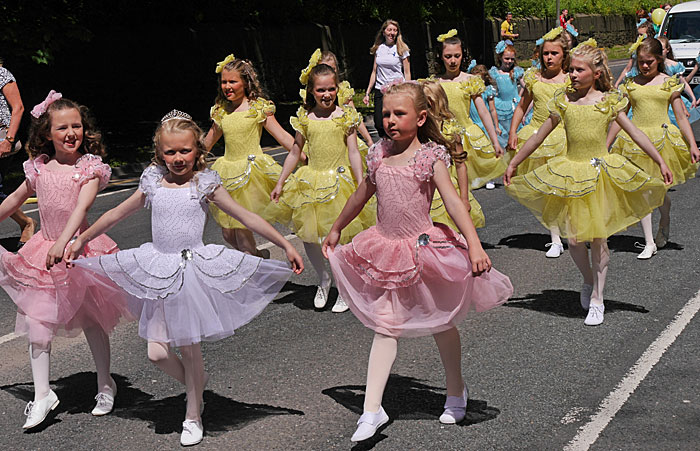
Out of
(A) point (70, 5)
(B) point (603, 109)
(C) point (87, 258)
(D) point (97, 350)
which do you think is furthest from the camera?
(A) point (70, 5)

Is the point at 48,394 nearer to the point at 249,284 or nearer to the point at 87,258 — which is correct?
the point at 87,258

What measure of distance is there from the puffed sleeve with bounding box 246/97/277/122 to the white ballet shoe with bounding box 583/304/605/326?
311 cm

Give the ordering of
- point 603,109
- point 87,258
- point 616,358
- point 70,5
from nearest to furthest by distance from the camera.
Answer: point 87,258 < point 616,358 < point 603,109 < point 70,5

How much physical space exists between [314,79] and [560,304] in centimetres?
271

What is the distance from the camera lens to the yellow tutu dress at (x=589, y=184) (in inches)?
285

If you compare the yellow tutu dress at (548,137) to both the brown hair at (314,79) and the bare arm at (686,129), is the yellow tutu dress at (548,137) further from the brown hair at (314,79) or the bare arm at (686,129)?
the brown hair at (314,79)

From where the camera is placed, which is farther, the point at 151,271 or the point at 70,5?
the point at 70,5

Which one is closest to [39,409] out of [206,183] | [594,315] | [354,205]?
[206,183]

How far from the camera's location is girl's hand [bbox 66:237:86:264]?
5.23m

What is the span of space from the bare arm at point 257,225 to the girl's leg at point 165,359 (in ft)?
2.57

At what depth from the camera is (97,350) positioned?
18.2ft

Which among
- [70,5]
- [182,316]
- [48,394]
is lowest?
[48,394]

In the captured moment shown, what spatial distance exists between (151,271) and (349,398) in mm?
1454

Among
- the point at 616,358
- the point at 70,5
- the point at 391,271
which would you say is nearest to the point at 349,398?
the point at 391,271
